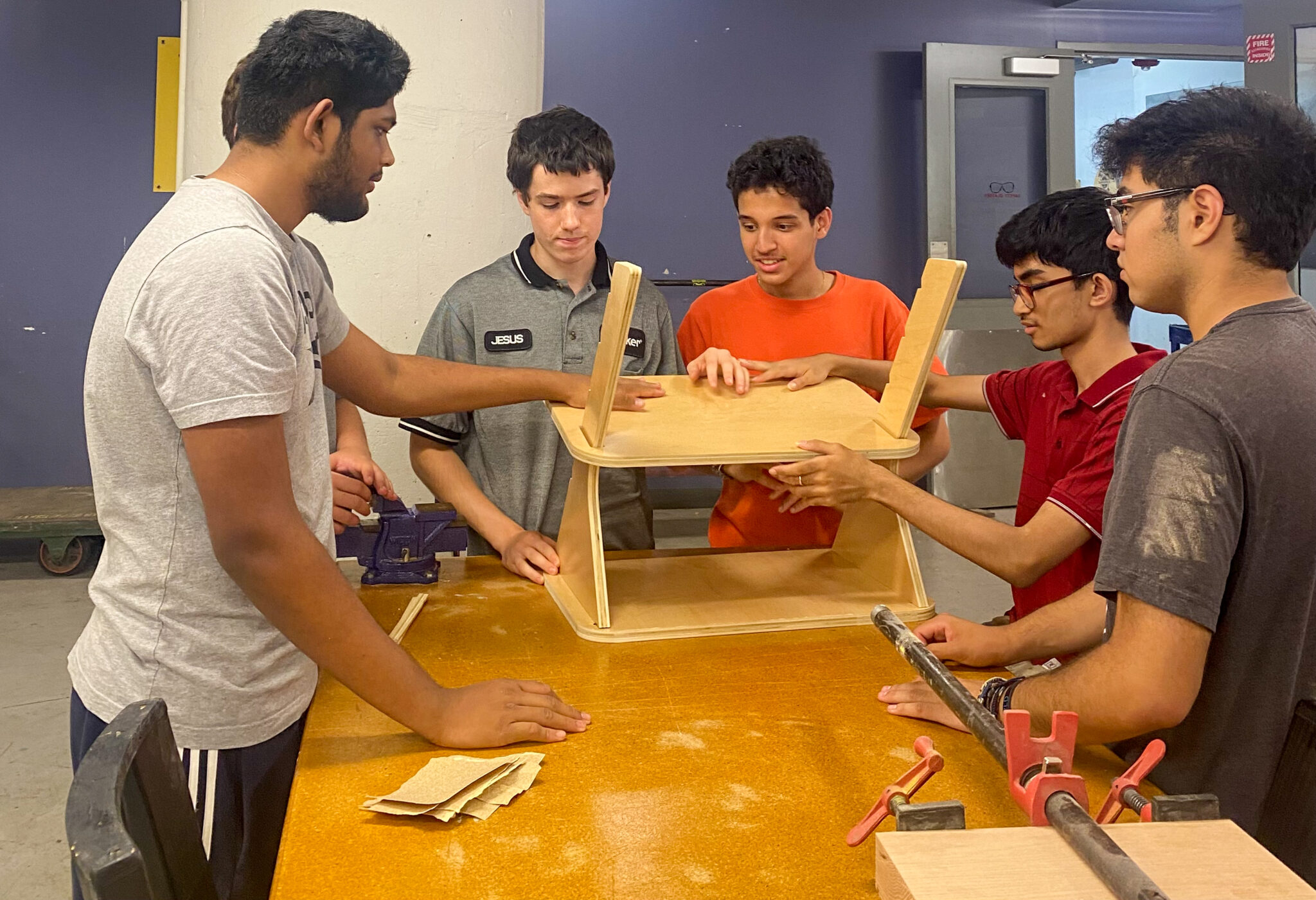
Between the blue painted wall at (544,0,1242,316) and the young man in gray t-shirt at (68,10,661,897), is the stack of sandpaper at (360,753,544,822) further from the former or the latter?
the blue painted wall at (544,0,1242,316)

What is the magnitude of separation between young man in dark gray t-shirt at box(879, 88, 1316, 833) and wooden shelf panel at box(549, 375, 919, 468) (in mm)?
643

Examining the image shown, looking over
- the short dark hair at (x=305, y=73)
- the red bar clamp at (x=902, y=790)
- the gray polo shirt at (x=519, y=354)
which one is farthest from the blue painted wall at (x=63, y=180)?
the red bar clamp at (x=902, y=790)

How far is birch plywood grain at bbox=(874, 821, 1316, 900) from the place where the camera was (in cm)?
95

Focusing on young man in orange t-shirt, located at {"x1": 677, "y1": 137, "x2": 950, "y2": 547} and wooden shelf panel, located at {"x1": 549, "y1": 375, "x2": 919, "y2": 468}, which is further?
young man in orange t-shirt, located at {"x1": 677, "y1": 137, "x2": 950, "y2": 547}

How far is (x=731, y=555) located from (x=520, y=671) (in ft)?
2.55

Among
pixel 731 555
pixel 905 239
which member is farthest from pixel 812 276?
pixel 905 239

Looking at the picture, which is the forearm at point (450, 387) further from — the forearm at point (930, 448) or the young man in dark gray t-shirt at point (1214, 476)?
the young man in dark gray t-shirt at point (1214, 476)

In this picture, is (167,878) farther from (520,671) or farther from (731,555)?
(731,555)

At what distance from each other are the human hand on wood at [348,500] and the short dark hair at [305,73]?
2.74ft

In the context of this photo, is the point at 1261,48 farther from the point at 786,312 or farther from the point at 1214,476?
the point at 1214,476

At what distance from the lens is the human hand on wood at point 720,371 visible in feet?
7.07

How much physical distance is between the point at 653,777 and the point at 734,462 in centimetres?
65

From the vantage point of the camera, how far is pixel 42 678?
421cm

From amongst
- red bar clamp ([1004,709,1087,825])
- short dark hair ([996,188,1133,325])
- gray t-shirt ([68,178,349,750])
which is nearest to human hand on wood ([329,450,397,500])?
gray t-shirt ([68,178,349,750])
